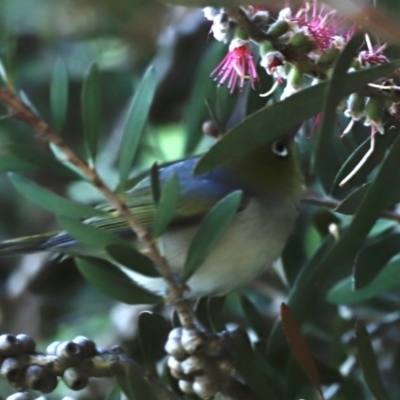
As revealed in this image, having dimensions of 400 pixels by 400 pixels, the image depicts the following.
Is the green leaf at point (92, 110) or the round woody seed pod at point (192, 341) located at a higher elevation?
the green leaf at point (92, 110)

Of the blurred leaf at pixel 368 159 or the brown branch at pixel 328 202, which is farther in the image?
the brown branch at pixel 328 202

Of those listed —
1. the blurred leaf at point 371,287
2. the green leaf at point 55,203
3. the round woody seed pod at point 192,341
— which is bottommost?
the blurred leaf at point 371,287

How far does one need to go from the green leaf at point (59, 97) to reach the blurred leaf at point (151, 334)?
0.63ft

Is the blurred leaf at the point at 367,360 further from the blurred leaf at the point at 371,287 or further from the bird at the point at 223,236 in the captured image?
the bird at the point at 223,236

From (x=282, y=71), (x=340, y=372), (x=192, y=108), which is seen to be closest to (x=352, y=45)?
(x=282, y=71)

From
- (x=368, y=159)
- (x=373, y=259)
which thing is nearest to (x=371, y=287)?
(x=373, y=259)

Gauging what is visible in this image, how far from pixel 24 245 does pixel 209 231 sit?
21.4 inches

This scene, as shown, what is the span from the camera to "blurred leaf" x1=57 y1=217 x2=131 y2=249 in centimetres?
59

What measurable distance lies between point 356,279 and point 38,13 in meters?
1.17

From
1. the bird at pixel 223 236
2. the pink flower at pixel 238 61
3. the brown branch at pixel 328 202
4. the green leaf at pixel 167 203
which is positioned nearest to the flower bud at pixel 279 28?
the pink flower at pixel 238 61

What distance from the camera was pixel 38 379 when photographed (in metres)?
0.57

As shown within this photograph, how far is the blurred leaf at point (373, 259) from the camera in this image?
741 mm

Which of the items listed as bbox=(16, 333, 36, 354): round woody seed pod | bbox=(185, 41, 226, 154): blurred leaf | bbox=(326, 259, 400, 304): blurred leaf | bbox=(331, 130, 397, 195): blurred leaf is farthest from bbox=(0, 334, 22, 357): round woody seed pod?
bbox=(185, 41, 226, 154): blurred leaf

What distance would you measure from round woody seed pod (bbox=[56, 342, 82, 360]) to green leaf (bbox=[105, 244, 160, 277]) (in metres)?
0.08
